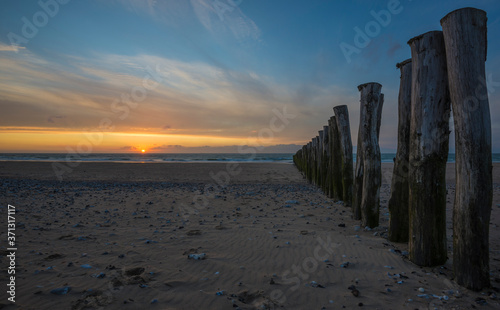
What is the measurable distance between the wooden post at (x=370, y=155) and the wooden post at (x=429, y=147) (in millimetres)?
1826

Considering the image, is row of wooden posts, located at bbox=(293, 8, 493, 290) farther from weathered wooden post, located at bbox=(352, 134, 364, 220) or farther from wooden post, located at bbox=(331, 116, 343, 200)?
wooden post, located at bbox=(331, 116, 343, 200)

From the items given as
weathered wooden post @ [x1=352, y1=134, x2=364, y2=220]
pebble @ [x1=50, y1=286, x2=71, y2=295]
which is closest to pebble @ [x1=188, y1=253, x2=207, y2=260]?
pebble @ [x1=50, y1=286, x2=71, y2=295]

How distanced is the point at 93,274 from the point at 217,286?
1.48 metres

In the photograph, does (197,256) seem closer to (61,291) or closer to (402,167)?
(61,291)

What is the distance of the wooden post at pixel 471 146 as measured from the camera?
2.69m

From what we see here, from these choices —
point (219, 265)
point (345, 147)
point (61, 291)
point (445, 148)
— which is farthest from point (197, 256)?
point (345, 147)

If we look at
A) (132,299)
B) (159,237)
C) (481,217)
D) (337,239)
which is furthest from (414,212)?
(159,237)

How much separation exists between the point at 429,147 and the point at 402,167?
0.94 metres

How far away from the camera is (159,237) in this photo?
15.3ft

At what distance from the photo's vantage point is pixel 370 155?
5.36 meters

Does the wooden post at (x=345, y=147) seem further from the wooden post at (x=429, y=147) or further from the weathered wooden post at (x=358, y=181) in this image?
the wooden post at (x=429, y=147)

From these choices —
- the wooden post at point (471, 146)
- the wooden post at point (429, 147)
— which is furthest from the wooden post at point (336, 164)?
the wooden post at point (471, 146)

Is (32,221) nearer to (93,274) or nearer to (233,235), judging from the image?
(93,274)

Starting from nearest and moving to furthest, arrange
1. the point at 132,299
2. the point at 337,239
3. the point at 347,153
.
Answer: the point at 132,299
the point at 337,239
the point at 347,153
